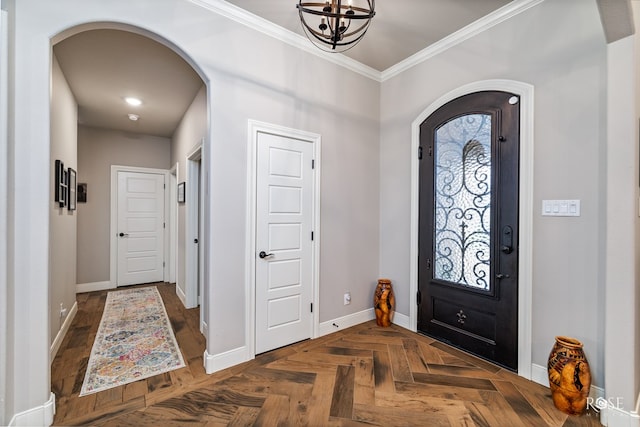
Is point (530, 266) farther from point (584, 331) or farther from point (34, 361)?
point (34, 361)

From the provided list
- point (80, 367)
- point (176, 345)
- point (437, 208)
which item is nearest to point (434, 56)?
point (437, 208)

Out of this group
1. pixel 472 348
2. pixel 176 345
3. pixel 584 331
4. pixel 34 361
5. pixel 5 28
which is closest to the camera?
pixel 5 28

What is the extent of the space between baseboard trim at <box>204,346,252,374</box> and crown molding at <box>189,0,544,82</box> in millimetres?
2767

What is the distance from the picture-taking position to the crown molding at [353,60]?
230 cm

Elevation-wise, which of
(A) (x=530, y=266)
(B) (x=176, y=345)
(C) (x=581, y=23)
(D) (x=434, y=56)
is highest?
(D) (x=434, y=56)

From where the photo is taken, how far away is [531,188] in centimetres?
222

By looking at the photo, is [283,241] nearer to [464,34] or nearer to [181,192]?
[181,192]

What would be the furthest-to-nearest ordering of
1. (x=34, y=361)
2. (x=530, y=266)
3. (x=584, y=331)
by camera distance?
(x=530, y=266)
(x=584, y=331)
(x=34, y=361)

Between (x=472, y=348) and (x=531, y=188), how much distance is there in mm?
1477

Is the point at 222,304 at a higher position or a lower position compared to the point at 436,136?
lower

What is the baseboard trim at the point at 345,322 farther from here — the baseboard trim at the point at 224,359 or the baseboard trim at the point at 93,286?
the baseboard trim at the point at 93,286

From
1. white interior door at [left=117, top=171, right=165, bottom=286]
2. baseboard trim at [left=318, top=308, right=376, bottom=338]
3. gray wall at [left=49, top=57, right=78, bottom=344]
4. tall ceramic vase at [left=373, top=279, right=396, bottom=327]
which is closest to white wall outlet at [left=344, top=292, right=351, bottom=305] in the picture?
baseboard trim at [left=318, top=308, right=376, bottom=338]

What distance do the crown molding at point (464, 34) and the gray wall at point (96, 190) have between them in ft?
15.4

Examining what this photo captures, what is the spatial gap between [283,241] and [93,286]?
13.9ft
